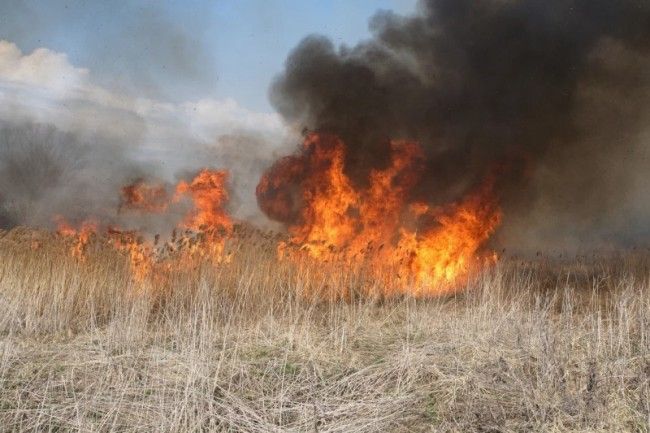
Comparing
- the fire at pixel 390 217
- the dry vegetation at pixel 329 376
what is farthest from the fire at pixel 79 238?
the fire at pixel 390 217

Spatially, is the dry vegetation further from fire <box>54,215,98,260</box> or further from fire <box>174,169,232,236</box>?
fire <box>174,169,232,236</box>

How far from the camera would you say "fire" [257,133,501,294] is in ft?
47.7

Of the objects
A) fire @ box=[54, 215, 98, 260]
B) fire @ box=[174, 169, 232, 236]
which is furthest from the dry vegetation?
fire @ box=[174, 169, 232, 236]

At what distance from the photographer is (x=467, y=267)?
15039 mm

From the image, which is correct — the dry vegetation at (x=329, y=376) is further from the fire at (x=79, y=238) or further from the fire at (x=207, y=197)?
the fire at (x=207, y=197)

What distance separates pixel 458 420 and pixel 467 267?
9.74m

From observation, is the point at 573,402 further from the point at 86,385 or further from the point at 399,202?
the point at 399,202

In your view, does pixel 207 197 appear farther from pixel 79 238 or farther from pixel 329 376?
pixel 329 376

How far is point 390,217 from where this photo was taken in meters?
16.3

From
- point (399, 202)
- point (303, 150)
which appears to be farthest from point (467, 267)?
point (303, 150)

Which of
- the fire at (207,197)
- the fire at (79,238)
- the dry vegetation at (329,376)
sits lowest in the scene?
the dry vegetation at (329,376)

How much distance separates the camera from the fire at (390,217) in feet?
47.7

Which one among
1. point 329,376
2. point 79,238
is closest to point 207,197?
point 79,238

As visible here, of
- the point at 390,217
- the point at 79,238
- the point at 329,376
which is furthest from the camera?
the point at 390,217
